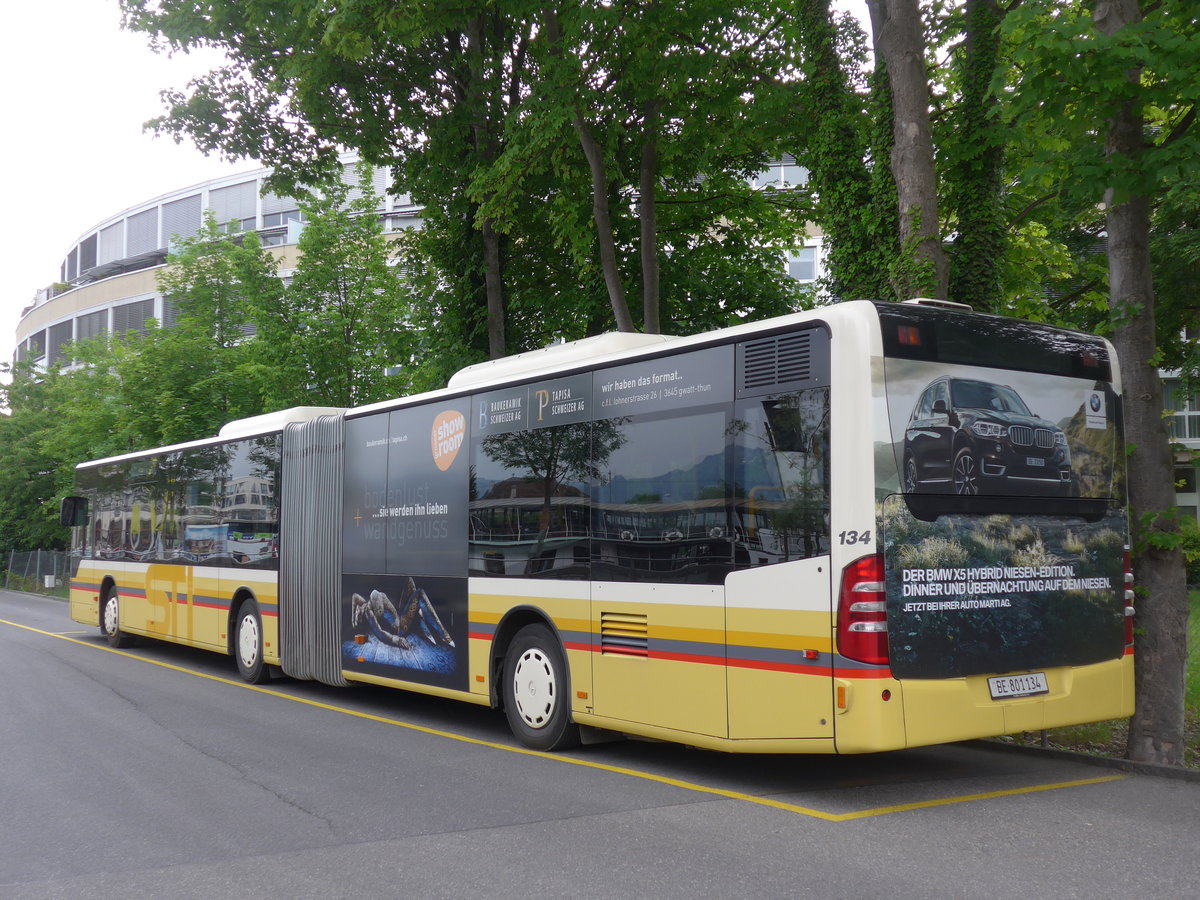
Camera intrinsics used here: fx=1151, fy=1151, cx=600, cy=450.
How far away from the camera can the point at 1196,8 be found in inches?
321

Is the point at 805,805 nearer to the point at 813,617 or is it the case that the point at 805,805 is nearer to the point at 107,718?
the point at 813,617

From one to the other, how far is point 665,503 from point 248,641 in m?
8.36

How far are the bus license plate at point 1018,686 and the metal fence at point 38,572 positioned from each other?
42.1m

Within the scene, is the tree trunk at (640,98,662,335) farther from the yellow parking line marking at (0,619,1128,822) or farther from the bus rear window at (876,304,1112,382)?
the bus rear window at (876,304,1112,382)

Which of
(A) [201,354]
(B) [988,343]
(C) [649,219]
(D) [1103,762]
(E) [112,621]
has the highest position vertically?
(A) [201,354]

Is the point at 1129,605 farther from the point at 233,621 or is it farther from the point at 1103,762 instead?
the point at 233,621

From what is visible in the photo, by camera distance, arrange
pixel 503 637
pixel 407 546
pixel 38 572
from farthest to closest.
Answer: pixel 38 572 → pixel 407 546 → pixel 503 637

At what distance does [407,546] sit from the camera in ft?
37.4

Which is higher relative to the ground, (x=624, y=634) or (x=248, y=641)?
(x=624, y=634)

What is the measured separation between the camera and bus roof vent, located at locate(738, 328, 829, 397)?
7.09m

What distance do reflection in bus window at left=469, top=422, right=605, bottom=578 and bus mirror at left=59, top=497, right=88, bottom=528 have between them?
44.0ft

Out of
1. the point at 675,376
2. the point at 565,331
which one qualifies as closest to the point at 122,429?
the point at 565,331

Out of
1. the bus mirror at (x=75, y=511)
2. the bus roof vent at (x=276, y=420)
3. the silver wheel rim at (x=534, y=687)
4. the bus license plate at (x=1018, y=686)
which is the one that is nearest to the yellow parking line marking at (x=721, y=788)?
the silver wheel rim at (x=534, y=687)

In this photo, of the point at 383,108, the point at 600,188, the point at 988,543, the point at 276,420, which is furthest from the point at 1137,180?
the point at 383,108
